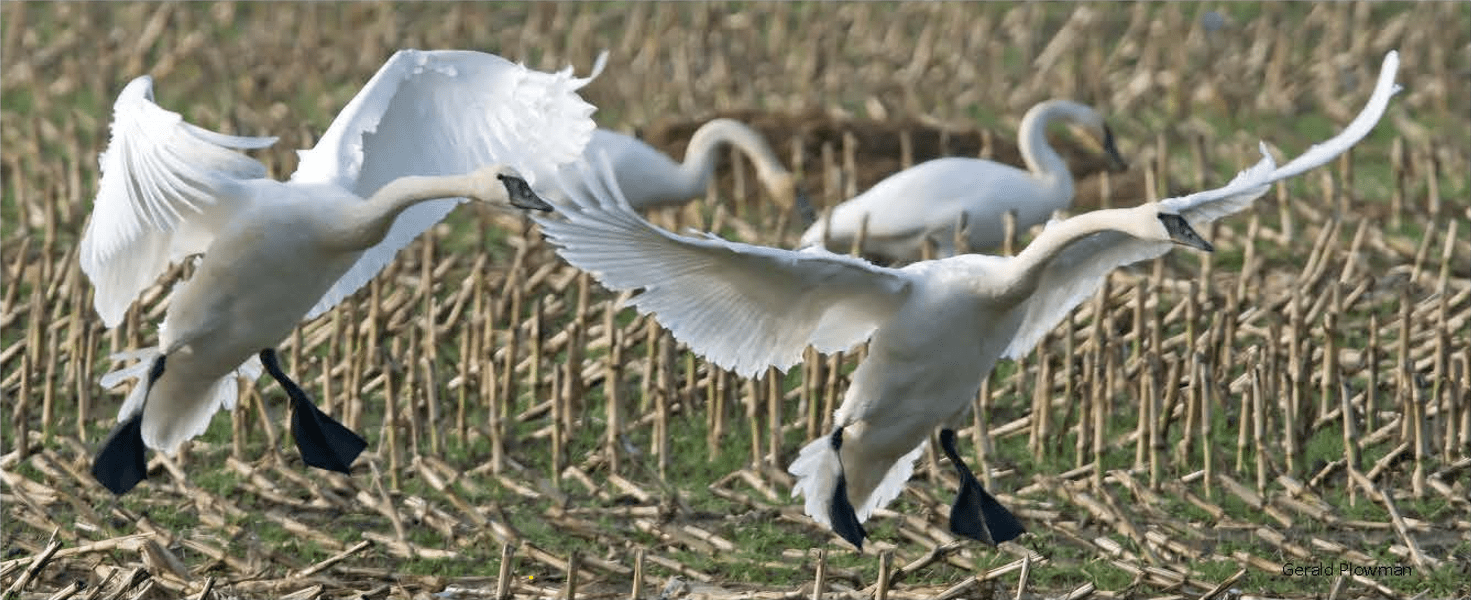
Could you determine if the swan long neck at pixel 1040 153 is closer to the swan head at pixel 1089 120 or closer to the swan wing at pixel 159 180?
the swan head at pixel 1089 120

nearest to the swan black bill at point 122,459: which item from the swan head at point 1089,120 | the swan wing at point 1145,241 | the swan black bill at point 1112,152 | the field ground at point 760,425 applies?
the field ground at point 760,425

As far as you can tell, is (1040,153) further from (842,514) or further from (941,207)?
(842,514)

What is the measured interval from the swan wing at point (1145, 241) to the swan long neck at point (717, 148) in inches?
203

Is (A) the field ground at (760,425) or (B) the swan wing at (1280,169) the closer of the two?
(B) the swan wing at (1280,169)

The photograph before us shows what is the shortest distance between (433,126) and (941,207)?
419cm

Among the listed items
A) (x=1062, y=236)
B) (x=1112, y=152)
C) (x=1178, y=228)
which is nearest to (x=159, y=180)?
(x=1062, y=236)

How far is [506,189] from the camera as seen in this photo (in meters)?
7.16

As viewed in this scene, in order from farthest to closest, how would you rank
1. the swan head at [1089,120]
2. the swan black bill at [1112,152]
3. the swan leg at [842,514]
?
the swan black bill at [1112,152], the swan head at [1089,120], the swan leg at [842,514]

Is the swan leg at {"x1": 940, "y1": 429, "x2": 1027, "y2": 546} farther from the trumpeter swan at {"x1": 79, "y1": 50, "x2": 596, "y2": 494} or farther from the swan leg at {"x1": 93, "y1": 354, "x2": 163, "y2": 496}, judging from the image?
the swan leg at {"x1": 93, "y1": 354, "x2": 163, "y2": 496}

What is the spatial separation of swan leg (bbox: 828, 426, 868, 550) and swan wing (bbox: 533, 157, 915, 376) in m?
0.35

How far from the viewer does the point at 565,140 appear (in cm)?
781

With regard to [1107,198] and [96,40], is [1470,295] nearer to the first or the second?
[1107,198]

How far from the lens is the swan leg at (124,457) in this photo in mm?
8109

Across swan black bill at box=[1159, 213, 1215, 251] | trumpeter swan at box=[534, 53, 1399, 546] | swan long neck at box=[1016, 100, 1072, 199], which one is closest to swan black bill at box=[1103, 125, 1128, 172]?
swan long neck at box=[1016, 100, 1072, 199]
